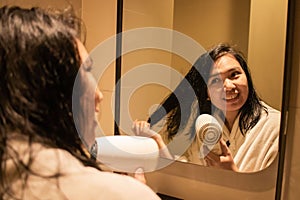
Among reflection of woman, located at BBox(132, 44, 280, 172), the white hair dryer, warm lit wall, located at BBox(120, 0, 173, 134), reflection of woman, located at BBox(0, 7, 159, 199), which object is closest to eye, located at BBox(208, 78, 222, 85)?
reflection of woman, located at BBox(132, 44, 280, 172)

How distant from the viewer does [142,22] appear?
3.38 ft

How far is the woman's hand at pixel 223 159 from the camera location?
904mm

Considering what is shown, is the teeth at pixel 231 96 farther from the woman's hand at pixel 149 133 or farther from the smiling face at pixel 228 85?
the woman's hand at pixel 149 133

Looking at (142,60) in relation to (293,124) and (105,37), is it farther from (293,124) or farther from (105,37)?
(293,124)

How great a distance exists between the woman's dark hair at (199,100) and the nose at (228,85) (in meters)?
0.04

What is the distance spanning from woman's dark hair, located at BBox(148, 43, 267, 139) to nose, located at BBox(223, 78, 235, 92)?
4cm

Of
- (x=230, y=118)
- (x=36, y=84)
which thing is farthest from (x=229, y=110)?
(x=36, y=84)

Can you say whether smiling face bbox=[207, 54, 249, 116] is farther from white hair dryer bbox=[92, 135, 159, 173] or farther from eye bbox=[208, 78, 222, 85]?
white hair dryer bbox=[92, 135, 159, 173]

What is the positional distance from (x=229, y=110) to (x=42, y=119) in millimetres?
544

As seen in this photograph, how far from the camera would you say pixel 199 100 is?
3.07 feet

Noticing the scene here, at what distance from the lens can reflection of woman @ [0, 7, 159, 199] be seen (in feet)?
1.41

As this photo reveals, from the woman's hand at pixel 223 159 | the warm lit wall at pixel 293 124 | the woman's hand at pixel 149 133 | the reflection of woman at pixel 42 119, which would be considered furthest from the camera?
the woman's hand at pixel 149 133

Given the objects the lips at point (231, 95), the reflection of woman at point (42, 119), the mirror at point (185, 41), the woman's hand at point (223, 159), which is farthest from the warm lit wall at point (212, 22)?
the reflection of woman at point (42, 119)

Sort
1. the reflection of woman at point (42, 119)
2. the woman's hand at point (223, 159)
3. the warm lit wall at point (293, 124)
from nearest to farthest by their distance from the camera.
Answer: the reflection of woman at point (42, 119) → the warm lit wall at point (293, 124) → the woman's hand at point (223, 159)
